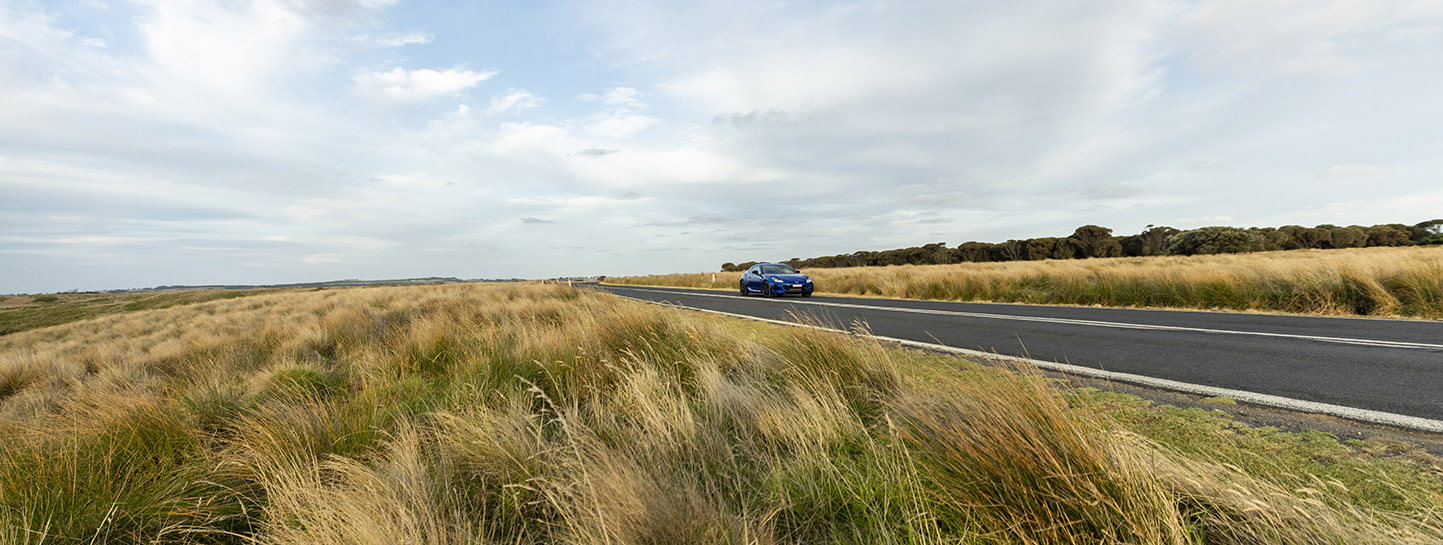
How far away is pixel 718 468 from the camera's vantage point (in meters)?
2.30

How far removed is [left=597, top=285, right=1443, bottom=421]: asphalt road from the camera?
3473 mm

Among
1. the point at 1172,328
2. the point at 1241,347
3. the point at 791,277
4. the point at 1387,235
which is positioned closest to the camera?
the point at 1241,347

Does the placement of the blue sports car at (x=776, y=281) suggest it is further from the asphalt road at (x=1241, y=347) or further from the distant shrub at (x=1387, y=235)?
the distant shrub at (x=1387, y=235)

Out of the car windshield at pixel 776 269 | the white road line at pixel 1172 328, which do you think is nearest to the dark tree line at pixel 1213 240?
the car windshield at pixel 776 269

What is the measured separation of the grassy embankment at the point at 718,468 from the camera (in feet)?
5.18

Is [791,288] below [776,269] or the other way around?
below

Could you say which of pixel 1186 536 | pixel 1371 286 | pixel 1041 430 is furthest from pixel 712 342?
pixel 1371 286

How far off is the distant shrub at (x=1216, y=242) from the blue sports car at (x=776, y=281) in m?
37.9

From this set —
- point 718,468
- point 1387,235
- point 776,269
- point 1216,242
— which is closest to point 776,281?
point 776,269

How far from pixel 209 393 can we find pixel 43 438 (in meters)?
1.03

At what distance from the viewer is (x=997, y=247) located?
53.1 meters

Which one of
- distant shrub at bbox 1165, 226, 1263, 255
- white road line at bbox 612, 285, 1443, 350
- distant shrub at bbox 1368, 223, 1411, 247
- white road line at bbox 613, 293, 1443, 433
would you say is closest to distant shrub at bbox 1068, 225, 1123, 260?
distant shrub at bbox 1165, 226, 1263, 255

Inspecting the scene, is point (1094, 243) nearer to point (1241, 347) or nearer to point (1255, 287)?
point (1255, 287)

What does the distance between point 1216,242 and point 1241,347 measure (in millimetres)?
45827
